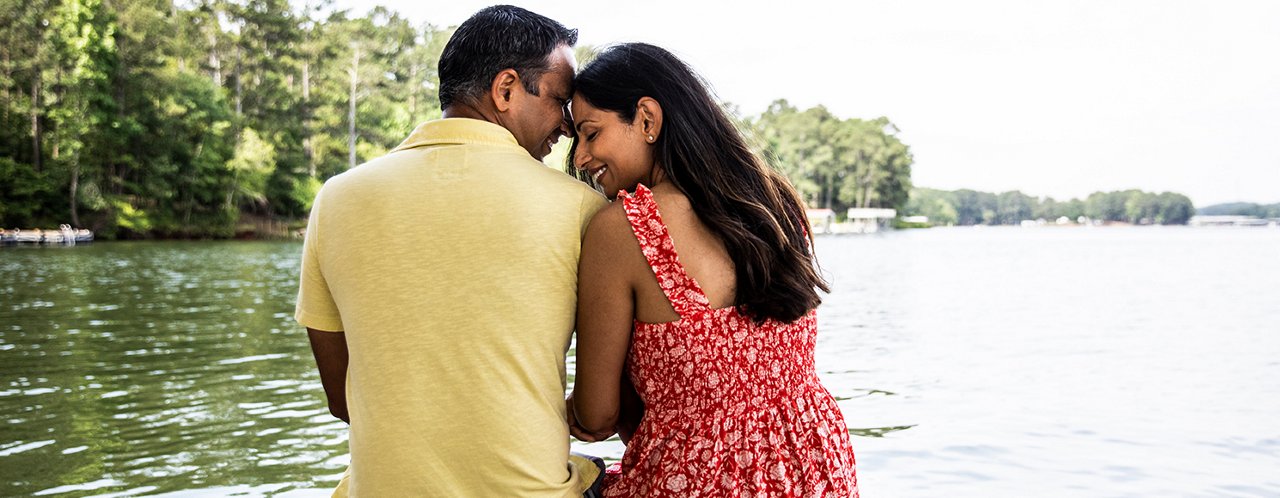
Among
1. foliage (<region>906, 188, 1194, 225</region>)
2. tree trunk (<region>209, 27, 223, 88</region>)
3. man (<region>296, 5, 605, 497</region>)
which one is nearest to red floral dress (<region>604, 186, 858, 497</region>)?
man (<region>296, 5, 605, 497</region>)

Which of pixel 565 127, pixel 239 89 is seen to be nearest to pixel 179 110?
pixel 239 89

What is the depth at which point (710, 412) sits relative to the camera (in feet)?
5.90

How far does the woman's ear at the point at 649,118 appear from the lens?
189 centimetres

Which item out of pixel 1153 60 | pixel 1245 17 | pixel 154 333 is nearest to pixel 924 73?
pixel 1153 60

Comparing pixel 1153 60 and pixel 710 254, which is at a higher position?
pixel 1153 60

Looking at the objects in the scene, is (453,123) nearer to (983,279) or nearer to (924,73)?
(983,279)

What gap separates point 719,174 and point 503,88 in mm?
413

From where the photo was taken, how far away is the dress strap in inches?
67.9

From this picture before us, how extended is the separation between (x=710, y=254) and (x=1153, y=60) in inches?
5290

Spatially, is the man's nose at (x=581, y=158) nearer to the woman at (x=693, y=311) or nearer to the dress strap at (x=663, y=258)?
the woman at (x=693, y=311)

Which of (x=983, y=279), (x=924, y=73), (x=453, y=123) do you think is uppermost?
(x=924, y=73)

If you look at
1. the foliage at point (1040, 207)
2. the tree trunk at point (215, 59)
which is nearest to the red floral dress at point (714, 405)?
the tree trunk at point (215, 59)

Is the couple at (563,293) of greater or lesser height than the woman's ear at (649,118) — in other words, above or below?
below

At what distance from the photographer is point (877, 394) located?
918cm
